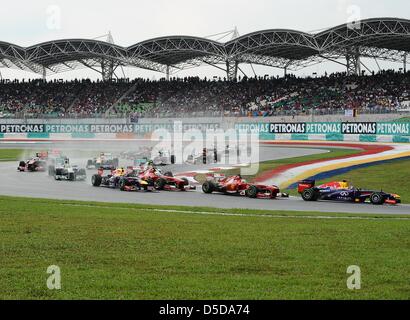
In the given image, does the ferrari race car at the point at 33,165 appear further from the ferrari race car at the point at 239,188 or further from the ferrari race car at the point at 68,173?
the ferrari race car at the point at 239,188

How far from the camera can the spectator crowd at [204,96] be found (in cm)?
6219

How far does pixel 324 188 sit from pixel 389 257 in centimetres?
1154

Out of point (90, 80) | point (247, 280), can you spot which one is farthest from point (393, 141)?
point (90, 80)

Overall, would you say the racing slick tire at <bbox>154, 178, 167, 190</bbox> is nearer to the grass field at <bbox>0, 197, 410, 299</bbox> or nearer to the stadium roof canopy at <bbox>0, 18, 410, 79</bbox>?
the grass field at <bbox>0, 197, 410, 299</bbox>

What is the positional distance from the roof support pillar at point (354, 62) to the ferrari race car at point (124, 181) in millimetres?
45146

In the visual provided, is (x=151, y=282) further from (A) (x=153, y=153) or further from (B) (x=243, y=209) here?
(A) (x=153, y=153)

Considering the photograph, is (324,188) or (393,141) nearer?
(324,188)

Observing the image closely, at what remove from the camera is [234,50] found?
6731cm

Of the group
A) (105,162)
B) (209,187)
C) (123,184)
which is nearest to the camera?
(209,187)

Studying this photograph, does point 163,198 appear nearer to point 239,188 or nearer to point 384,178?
point 239,188

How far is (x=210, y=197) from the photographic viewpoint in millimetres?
21281

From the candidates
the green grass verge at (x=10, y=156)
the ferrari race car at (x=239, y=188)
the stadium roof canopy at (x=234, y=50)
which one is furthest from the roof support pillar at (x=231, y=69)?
the ferrari race car at (x=239, y=188)

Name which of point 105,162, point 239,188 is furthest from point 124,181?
point 105,162

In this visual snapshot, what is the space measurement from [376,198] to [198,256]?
12.0 m
